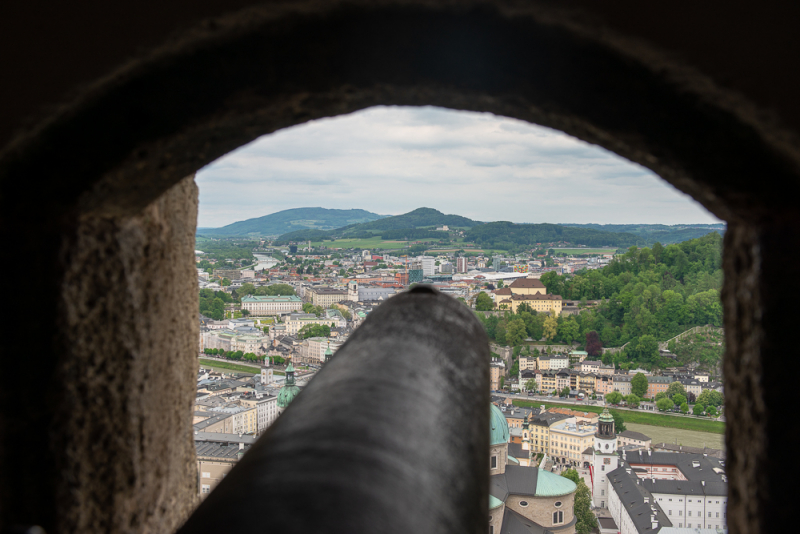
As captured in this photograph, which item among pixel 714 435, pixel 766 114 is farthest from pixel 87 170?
pixel 714 435

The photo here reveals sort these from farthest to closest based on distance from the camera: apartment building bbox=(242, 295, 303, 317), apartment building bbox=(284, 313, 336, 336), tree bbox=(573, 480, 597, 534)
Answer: apartment building bbox=(242, 295, 303, 317), apartment building bbox=(284, 313, 336, 336), tree bbox=(573, 480, 597, 534)

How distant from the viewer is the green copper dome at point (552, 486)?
55.5ft

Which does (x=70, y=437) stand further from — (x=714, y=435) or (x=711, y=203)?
(x=714, y=435)

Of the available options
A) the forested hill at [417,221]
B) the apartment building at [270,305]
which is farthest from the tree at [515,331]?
the forested hill at [417,221]

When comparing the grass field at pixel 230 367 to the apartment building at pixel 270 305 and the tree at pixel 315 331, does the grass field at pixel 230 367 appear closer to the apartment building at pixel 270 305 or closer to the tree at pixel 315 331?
the tree at pixel 315 331

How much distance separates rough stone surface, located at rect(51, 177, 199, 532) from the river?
43491mm

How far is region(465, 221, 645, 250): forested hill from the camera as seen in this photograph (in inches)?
1933

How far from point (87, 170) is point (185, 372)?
60cm

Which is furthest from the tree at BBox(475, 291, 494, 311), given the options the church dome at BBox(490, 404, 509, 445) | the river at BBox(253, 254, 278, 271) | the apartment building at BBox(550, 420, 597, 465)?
the river at BBox(253, 254, 278, 271)

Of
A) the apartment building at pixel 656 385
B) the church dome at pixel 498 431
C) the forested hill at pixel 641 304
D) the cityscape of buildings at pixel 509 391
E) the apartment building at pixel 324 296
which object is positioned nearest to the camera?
the church dome at pixel 498 431

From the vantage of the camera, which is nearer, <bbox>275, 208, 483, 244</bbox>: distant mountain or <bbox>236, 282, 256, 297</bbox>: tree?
<bbox>236, 282, 256, 297</bbox>: tree

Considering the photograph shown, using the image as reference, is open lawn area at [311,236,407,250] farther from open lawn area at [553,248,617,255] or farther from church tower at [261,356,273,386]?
church tower at [261,356,273,386]

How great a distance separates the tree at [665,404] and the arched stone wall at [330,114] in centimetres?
2623

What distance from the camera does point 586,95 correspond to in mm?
705
